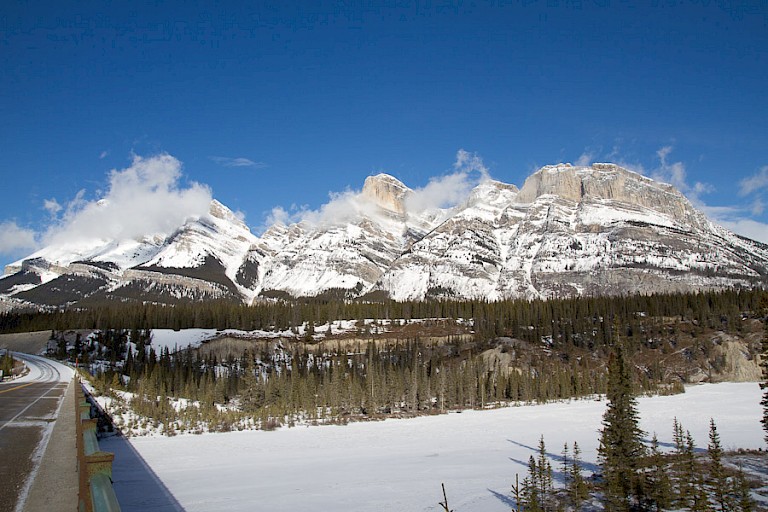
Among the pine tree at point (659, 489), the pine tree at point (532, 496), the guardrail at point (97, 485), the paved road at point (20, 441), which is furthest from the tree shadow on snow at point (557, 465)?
the guardrail at point (97, 485)

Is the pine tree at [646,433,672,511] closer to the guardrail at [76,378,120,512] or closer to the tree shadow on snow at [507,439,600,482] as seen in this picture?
the tree shadow on snow at [507,439,600,482]

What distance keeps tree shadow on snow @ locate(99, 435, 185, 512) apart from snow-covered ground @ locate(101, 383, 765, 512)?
0.23 ft

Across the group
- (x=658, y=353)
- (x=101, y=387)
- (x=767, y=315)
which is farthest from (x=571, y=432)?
(x=658, y=353)

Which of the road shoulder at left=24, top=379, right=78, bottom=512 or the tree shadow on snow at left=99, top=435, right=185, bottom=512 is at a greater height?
the road shoulder at left=24, top=379, right=78, bottom=512

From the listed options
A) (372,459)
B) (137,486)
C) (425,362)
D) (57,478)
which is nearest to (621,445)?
(372,459)

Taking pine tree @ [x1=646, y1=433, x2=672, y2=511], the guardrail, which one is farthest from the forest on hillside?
the guardrail

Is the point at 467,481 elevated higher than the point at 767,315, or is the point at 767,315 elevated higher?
the point at 767,315

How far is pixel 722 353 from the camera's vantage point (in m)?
116

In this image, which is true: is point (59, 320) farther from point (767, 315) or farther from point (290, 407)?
point (767, 315)

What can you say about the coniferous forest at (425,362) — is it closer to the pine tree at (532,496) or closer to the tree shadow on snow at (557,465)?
the tree shadow on snow at (557,465)

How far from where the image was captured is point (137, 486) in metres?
27.3

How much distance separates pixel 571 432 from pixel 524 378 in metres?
49.7

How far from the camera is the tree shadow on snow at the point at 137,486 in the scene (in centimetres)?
2328

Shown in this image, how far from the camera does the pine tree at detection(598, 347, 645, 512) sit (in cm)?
2686
